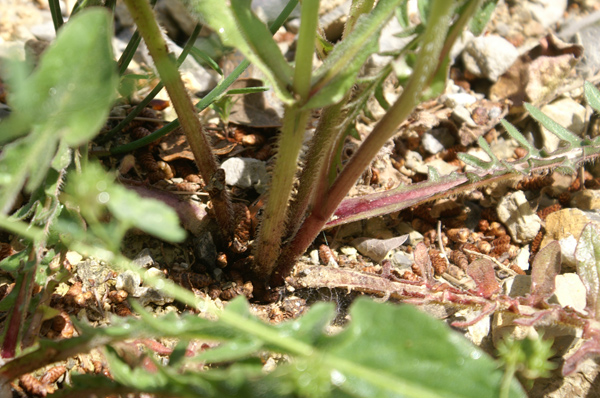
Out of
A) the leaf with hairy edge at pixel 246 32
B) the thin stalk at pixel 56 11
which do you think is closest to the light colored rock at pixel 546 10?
the leaf with hairy edge at pixel 246 32

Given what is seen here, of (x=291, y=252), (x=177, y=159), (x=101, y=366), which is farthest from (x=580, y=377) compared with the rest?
(x=177, y=159)

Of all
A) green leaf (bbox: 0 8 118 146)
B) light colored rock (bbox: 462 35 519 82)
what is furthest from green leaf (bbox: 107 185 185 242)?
light colored rock (bbox: 462 35 519 82)

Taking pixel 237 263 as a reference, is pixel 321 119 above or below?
above

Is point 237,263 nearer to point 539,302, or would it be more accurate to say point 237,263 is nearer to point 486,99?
point 539,302

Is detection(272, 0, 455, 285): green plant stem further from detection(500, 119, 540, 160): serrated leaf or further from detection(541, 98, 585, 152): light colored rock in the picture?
detection(541, 98, 585, 152): light colored rock

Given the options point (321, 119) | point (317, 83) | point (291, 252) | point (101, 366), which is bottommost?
point (101, 366)

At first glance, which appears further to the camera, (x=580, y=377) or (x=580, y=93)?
(x=580, y=93)

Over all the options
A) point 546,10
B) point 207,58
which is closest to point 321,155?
point 207,58
